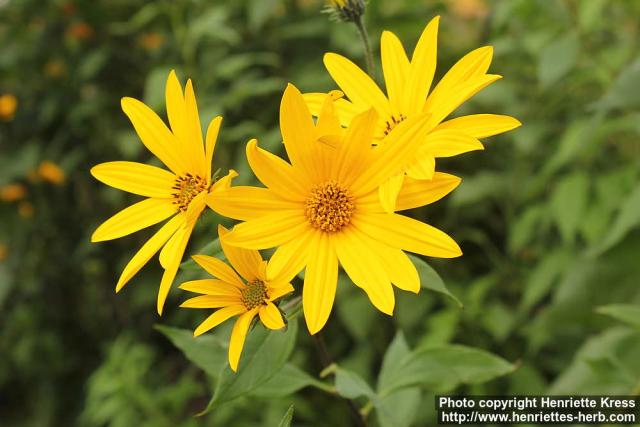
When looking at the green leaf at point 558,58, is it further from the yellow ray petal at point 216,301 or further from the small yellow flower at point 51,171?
the small yellow flower at point 51,171

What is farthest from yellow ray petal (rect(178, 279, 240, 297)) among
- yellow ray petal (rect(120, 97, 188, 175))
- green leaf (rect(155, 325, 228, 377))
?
green leaf (rect(155, 325, 228, 377))

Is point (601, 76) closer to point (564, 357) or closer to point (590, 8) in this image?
point (590, 8)

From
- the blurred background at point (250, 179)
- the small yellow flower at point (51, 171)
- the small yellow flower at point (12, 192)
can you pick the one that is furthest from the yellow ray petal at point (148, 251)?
the small yellow flower at point (12, 192)

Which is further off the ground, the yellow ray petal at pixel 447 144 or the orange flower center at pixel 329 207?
the yellow ray petal at pixel 447 144

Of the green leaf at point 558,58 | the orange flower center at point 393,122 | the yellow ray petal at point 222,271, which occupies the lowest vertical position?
the yellow ray petal at point 222,271

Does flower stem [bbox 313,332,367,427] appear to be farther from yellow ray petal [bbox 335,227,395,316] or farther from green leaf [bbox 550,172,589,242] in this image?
green leaf [bbox 550,172,589,242]

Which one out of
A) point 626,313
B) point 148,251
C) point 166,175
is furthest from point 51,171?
point 626,313
